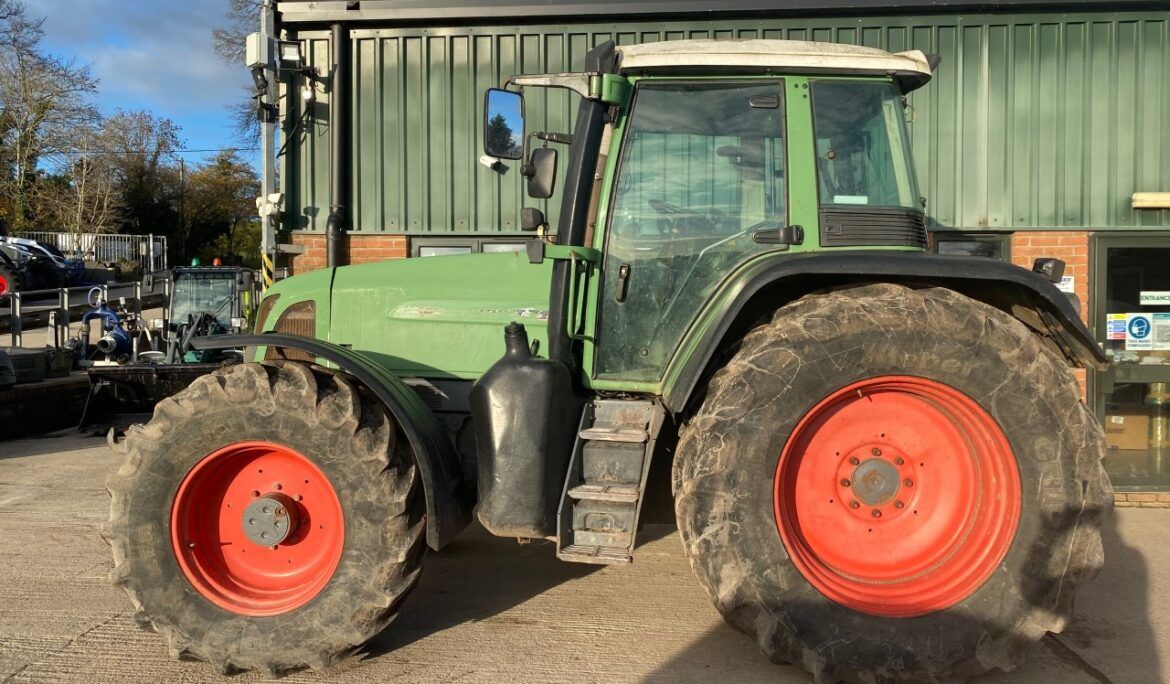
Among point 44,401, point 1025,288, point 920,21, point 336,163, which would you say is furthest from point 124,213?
point 1025,288

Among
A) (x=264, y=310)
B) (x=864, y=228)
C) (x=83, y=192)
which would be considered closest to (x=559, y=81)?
(x=864, y=228)

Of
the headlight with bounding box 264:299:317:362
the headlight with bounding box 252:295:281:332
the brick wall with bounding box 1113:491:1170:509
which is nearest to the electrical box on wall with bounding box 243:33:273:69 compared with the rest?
the headlight with bounding box 252:295:281:332

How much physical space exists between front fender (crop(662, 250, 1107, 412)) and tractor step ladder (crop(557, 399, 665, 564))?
212 millimetres

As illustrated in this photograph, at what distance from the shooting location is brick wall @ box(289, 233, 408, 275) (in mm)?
6781

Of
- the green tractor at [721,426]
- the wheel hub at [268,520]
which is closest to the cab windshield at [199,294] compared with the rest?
the green tractor at [721,426]

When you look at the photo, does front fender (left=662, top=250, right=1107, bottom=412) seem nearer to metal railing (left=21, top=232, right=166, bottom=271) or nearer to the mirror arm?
the mirror arm

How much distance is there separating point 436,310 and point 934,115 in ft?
15.9

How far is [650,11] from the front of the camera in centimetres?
632

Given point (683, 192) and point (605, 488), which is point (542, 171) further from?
point (605, 488)

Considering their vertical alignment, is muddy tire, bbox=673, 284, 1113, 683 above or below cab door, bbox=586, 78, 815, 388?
below

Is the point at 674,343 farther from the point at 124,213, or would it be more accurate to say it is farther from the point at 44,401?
the point at 124,213

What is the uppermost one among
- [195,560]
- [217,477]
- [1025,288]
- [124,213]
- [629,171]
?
[124,213]

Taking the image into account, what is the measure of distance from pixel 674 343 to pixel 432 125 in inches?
171

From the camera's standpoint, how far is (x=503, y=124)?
3.12 meters
